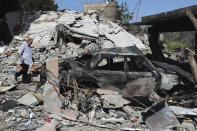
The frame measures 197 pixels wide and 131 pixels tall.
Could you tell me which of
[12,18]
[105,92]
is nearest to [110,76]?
[105,92]

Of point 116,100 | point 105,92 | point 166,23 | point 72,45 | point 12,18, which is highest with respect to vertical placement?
point 12,18

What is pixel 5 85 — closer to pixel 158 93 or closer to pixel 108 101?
pixel 108 101

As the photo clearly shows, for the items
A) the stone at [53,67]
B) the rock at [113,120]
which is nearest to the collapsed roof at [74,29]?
the stone at [53,67]

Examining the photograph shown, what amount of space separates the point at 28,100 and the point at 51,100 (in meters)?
0.74

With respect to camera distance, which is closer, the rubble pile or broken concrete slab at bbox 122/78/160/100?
the rubble pile

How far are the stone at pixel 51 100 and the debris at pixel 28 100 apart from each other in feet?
1.22

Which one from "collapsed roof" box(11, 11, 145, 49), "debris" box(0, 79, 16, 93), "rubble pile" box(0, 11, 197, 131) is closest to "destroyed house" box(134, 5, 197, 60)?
"rubble pile" box(0, 11, 197, 131)

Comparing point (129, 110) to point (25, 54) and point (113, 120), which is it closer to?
point (113, 120)

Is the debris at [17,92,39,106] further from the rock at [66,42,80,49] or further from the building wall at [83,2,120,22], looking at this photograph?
the building wall at [83,2,120,22]

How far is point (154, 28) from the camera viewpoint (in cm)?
1241

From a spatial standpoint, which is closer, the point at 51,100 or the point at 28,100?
the point at 51,100

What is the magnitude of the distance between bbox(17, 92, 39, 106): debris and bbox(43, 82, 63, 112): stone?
1.22 ft

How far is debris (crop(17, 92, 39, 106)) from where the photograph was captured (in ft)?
19.9

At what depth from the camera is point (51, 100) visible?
5.86 m
